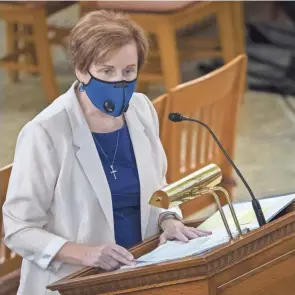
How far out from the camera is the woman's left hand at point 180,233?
219 cm

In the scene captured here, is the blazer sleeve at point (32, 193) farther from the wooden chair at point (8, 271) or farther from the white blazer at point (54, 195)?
the wooden chair at point (8, 271)

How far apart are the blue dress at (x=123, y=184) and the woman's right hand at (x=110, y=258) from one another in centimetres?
22

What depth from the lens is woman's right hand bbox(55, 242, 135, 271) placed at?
210 centimetres

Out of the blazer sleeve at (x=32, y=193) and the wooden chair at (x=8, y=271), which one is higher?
the blazer sleeve at (x=32, y=193)

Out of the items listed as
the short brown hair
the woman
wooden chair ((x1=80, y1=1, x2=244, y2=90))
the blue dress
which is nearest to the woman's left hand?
the woman

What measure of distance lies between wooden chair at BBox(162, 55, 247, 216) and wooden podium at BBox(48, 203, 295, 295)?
3.76 ft

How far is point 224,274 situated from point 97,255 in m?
0.37

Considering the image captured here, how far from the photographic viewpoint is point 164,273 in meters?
1.88

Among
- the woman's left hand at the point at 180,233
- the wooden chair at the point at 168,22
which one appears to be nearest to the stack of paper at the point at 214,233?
the woman's left hand at the point at 180,233

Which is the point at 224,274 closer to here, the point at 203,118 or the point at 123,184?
the point at 123,184

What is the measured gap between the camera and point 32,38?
5.70m

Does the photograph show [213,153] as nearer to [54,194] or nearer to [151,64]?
[54,194]

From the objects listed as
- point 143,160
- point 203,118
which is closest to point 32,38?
point 203,118

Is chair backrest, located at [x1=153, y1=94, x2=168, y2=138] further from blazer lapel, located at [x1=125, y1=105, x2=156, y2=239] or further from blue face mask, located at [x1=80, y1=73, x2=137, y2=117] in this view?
blue face mask, located at [x1=80, y1=73, x2=137, y2=117]
